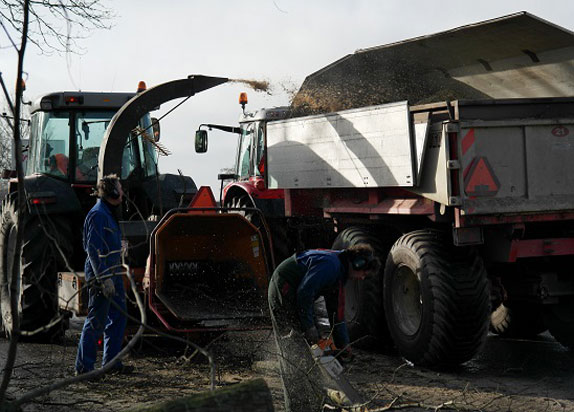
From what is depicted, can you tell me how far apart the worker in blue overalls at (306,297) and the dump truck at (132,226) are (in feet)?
2.85

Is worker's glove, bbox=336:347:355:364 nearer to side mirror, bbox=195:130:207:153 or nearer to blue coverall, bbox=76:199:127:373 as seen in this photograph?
blue coverall, bbox=76:199:127:373

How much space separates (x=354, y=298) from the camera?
9195mm

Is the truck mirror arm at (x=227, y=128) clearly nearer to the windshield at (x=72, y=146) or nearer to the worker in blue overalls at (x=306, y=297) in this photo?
the windshield at (x=72, y=146)

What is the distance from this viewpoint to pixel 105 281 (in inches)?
285

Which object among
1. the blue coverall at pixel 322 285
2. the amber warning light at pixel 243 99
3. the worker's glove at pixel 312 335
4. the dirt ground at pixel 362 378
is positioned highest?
the amber warning light at pixel 243 99

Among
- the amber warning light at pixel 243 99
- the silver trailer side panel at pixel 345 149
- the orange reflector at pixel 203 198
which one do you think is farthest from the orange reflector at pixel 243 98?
the orange reflector at pixel 203 198

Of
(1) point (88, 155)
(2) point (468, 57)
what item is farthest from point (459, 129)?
(1) point (88, 155)

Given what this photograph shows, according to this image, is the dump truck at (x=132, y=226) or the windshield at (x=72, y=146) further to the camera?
the windshield at (x=72, y=146)

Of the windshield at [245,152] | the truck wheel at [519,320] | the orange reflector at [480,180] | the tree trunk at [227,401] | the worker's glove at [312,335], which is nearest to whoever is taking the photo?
the tree trunk at [227,401]

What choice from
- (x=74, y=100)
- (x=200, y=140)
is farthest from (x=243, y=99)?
(x=74, y=100)

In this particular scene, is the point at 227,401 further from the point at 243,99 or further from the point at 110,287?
the point at 243,99

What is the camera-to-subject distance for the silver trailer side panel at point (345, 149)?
7.88 m

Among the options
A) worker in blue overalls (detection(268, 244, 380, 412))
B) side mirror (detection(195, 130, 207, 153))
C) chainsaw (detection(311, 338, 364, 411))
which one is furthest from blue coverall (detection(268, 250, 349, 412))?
side mirror (detection(195, 130, 207, 153))

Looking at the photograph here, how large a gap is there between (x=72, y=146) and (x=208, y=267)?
2232 mm
